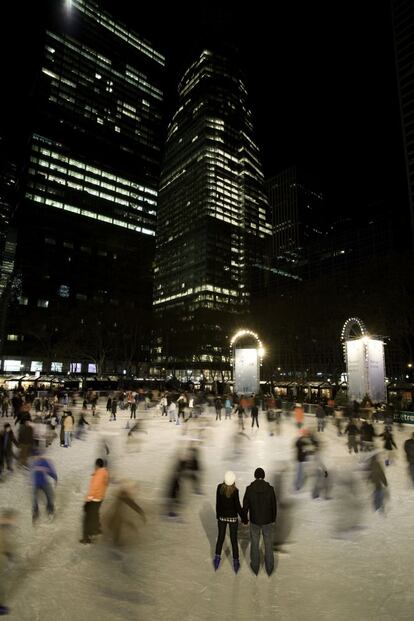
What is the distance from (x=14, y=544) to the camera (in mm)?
6047

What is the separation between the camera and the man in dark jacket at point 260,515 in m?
5.17

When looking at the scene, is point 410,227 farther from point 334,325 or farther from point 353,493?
point 353,493

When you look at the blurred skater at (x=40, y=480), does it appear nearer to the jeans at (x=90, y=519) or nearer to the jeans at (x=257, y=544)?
the jeans at (x=90, y=519)

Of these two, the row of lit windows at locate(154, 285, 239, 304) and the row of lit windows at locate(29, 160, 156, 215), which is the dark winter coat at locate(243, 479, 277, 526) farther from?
the row of lit windows at locate(154, 285, 239, 304)

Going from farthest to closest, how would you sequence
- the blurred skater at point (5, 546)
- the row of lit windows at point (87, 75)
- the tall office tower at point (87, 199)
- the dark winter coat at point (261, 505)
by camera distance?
the row of lit windows at point (87, 75), the tall office tower at point (87, 199), the blurred skater at point (5, 546), the dark winter coat at point (261, 505)

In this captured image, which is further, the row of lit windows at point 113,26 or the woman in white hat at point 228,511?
the row of lit windows at point 113,26

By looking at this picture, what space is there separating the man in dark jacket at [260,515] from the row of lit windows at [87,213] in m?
105

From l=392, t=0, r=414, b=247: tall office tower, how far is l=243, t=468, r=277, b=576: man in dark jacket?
131 metres

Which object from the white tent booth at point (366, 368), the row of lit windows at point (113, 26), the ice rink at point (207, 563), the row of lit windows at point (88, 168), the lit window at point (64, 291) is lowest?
the ice rink at point (207, 563)

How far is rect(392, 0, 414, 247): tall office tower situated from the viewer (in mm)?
119625

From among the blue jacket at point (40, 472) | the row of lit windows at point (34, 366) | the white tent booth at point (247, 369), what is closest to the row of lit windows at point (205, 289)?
the row of lit windows at point (34, 366)

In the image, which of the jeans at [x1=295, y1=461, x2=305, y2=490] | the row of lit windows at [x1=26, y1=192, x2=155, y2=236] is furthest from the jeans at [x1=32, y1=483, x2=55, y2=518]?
the row of lit windows at [x1=26, y1=192, x2=155, y2=236]

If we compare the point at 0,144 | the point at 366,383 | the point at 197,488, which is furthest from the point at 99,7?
the point at 197,488

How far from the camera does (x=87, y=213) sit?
4109 inches
